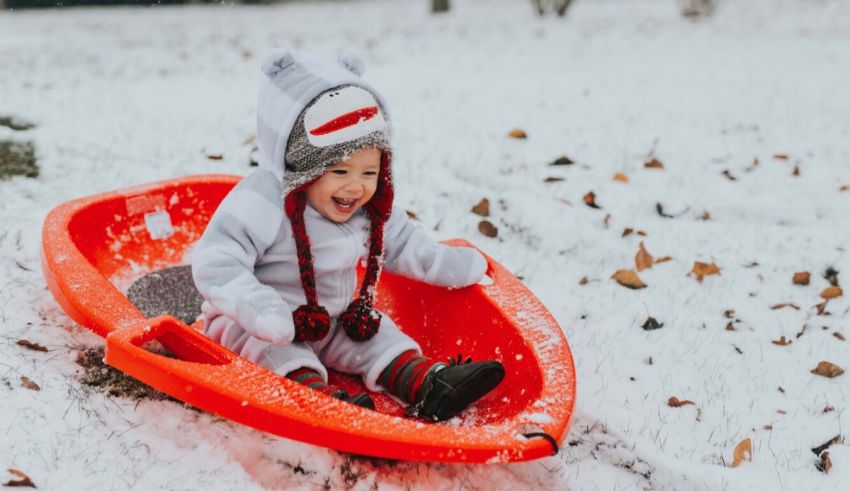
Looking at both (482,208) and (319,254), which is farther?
(482,208)

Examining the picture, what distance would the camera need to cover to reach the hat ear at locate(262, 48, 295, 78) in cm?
216

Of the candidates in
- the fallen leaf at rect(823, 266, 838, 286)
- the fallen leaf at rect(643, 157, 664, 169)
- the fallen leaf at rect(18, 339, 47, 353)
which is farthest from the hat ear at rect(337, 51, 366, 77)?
the fallen leaf at rect(643, 157, 664, 169)

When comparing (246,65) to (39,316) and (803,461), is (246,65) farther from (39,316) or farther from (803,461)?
(803,461)

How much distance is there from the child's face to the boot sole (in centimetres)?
60

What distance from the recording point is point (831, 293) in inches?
127

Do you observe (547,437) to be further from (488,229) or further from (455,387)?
(488,229)

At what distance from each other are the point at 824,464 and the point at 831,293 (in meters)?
1.23

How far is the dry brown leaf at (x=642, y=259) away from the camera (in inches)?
135

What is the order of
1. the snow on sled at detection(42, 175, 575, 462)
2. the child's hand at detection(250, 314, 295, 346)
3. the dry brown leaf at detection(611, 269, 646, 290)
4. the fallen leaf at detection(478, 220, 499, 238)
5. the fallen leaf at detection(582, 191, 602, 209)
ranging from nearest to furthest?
1. the snow on sled at detection(42, 175, 575, 462)
2. the child's hand at detection(250, 314, 295, 346)
3. the dry brown leaf at detection(611, 269, 646, 290)
4. the fallen leaf at detection(478, 220, 499, 238)
5. the fallen leaf at detection(582, 191, 602, 209)

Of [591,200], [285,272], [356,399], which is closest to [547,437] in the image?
[356,399]

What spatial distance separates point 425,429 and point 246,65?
6199 mm

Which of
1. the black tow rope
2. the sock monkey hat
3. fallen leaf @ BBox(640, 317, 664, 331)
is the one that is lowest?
fallen leaf @ BBox(640, 317, 664, 331)

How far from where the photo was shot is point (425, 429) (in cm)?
174

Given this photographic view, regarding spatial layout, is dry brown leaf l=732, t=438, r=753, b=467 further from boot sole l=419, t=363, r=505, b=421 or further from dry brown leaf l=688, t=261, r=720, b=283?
dry brown leaf l=688, t=261, r=720, b=283
